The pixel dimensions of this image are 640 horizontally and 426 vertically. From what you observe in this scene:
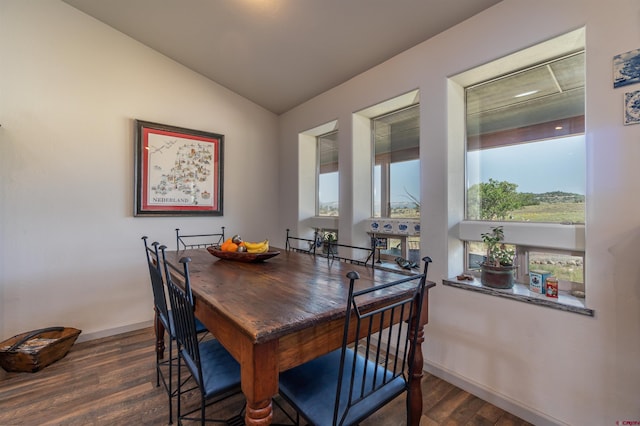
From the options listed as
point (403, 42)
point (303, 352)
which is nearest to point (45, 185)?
point (303, 352)

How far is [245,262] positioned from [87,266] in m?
1.74

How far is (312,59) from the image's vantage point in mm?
2504

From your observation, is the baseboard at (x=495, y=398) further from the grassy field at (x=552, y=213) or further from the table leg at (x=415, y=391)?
the grassy field at (x=552, y=213)

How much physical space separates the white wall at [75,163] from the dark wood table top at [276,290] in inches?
52.4

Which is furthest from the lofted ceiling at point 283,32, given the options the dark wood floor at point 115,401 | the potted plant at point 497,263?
the dark wood floor at point 115,401

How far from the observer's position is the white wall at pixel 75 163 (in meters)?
2.28

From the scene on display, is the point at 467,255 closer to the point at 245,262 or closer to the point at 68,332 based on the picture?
the point at 245,262

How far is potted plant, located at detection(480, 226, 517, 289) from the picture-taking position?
1727 mm

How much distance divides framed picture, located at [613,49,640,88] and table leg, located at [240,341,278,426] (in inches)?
74.5

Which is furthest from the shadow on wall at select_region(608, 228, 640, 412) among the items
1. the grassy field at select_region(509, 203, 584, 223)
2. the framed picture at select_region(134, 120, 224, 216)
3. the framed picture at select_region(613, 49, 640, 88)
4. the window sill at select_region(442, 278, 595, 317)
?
the framed picture at select_region(134, 120, 224, 216)

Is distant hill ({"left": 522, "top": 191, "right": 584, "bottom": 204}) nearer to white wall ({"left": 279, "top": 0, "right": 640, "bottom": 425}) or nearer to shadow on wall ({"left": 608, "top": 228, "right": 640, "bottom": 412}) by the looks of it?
white wall ({"left": 279, "top": 0, "right": 640, "bottom": 425})

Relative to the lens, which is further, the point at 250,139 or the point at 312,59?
the point at 250,139

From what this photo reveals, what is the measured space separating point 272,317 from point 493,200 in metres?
1.74

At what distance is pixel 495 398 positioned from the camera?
5.66 ft
